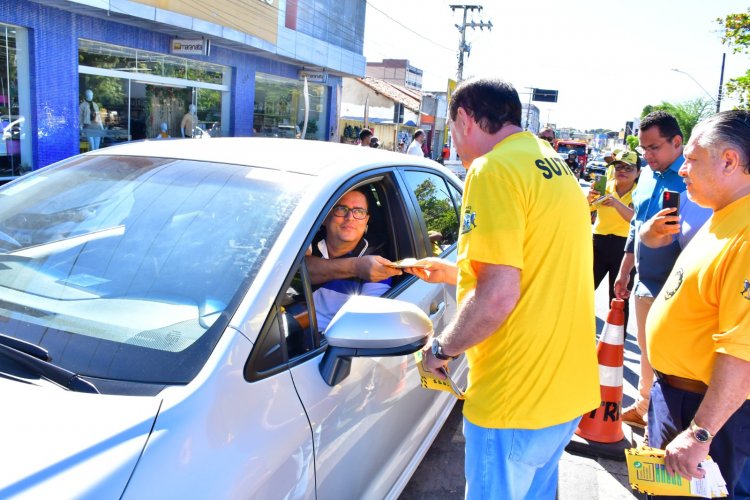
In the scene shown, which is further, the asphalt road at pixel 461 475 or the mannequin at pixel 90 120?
the mannequin at pixel 90 120

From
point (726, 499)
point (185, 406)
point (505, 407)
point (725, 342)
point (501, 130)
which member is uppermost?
point (501, 130)

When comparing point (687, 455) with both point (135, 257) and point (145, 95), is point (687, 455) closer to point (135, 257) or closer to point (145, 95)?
point (135, 257)

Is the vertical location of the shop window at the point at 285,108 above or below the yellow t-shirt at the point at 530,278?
above

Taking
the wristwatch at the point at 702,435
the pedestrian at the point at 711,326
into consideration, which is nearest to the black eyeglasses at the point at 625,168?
the pedestrian at the point at 711,326

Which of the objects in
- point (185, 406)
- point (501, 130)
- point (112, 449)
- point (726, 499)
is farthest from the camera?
point (726, 499)

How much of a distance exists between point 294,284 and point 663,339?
1.40 metres

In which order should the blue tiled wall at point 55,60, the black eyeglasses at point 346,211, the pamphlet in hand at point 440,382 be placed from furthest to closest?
the blue tiled wall at point 55,60
the black eyeglasses at point 346,211
the pamphlet in hand at point 440,382

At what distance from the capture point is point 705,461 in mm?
1875

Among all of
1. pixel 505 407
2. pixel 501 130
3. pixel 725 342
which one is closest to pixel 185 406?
pixel 505 407

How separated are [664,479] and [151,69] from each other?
42.8 feet

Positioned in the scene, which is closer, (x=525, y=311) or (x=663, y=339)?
(x=525, y=311)

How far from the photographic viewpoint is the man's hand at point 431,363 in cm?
188

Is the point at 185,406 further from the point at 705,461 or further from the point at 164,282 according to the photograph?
the point at 705,461

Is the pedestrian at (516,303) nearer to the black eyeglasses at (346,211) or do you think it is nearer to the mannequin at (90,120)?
the black eyeglasses at (346,211)
